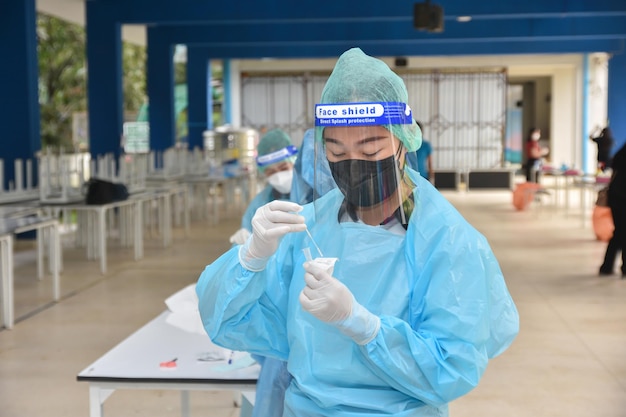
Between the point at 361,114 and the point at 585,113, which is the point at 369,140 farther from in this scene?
the point at 585,113

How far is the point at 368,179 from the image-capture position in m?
1.72

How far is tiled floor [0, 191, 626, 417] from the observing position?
13.8ft

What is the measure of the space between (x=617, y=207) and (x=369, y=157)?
6579mm

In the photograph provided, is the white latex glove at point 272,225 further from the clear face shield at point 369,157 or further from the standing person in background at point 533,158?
the standing person in background at point 533,158

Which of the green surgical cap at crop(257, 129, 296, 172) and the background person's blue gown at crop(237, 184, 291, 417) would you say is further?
the green surgical cap at crop(257, 129, 296, 172)

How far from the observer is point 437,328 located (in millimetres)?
1636

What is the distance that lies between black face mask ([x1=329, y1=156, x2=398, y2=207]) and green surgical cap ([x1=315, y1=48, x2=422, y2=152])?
75 mm

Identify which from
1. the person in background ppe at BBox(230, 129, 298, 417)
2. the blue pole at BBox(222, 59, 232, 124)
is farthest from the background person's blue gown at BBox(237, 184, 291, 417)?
the blue pole at BBox(222, 59, 232, 124)

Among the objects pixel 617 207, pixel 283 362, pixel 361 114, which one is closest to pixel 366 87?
pixel 361 114

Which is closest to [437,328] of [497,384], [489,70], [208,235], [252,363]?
[252,363]

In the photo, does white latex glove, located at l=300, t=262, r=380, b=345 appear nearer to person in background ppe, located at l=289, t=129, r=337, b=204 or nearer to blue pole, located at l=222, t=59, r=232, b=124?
person in background ppe, located at l=289, t=129, r=337, b=204

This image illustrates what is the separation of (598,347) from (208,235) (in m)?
6.81

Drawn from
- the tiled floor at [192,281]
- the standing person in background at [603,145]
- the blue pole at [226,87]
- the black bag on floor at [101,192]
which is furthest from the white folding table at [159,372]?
the blue pole at [226,87]

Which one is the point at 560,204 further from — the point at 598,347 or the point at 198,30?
the point at 598,347
